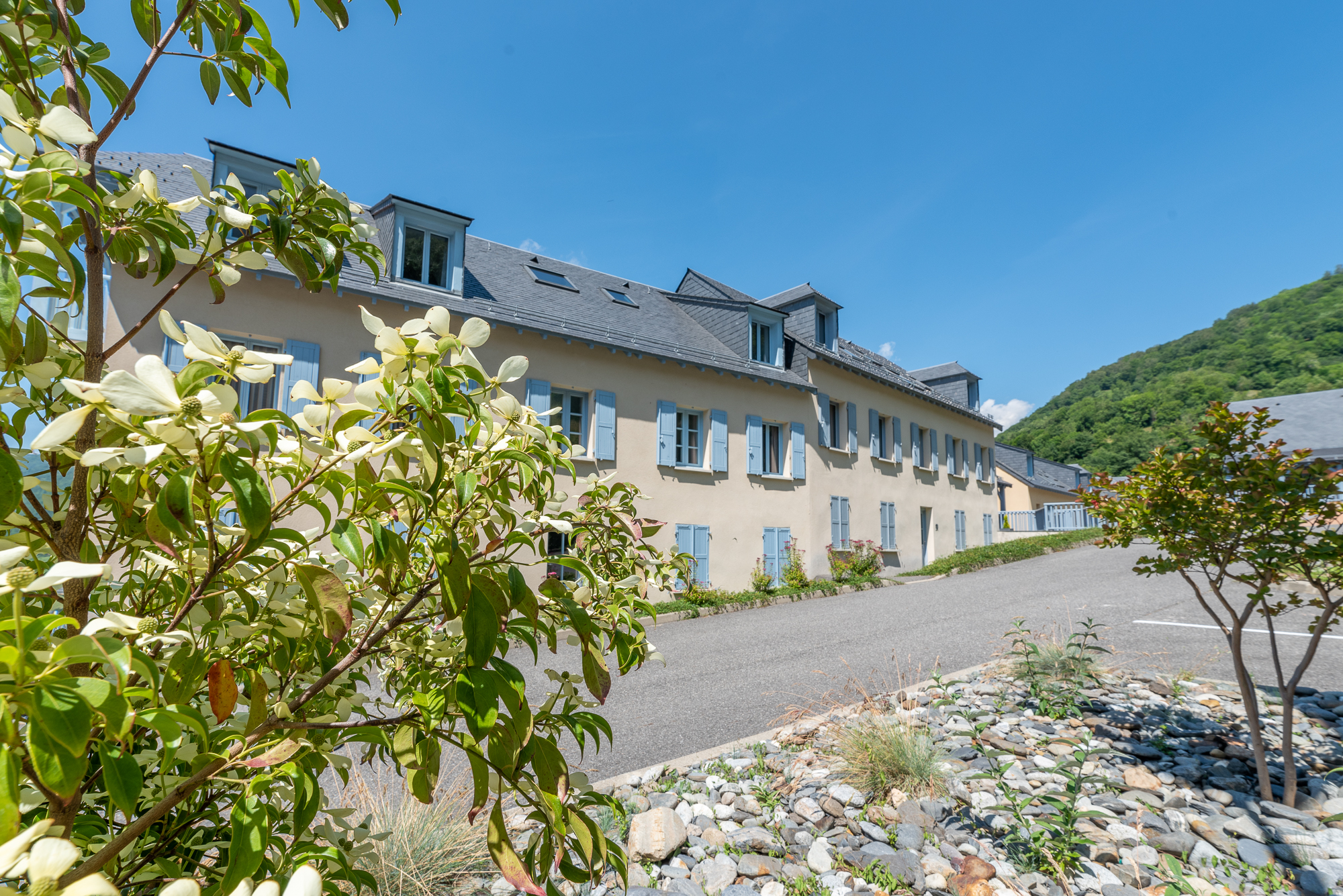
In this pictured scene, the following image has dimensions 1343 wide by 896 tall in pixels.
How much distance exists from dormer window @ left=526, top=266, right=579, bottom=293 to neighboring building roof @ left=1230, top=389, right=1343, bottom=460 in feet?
81.4

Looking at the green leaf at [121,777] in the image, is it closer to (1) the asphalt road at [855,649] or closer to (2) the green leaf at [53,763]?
(2) the green leaf at [53,763]

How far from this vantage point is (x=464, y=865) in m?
2.50

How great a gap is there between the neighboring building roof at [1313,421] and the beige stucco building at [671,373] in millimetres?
15693

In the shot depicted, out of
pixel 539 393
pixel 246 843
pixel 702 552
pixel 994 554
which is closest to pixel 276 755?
pixel 246 843

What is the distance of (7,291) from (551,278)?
13330 millimetres

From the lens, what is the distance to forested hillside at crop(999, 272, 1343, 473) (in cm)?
3803

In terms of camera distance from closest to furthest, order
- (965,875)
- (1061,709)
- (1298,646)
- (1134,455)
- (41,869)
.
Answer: (41,869)
(965,875)
(1061,709)
(1298,646)
(1134,455)

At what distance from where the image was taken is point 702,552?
12.3 meters

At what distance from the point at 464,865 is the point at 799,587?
11.0 m

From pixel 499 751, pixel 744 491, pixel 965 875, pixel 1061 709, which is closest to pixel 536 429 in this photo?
pixel 499 751

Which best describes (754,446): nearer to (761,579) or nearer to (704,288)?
(761,579)

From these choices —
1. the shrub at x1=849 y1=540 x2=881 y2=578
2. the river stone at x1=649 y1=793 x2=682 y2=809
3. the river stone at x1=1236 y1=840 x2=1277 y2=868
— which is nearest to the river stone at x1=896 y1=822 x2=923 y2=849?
the river stone at x1=649 y1=793 x2=682 y2=809

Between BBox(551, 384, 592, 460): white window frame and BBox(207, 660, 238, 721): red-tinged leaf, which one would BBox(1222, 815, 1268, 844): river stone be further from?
BBox(551, 384, 592, 460): white window frame

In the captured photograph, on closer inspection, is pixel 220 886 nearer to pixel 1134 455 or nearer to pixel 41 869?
pixel 41 869
